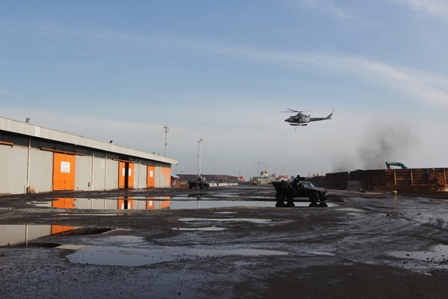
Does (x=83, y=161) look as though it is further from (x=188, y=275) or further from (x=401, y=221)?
(x=188, y=275)

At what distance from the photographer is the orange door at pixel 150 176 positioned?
71.3m

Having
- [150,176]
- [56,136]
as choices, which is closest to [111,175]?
[56,136]

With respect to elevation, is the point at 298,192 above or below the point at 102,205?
above

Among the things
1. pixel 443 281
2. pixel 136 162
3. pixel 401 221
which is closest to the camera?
pixel 443 281

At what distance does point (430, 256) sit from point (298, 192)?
1944 centimetres

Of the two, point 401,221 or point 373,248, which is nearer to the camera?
point 373,248

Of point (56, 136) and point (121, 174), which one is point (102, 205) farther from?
point (121, 174)

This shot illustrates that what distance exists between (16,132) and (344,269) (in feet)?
105

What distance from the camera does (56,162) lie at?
4062cm

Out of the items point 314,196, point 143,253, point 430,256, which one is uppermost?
point 314,196

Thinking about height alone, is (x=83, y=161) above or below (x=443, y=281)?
above

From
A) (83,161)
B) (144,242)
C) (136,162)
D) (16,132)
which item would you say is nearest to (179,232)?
(144,242)

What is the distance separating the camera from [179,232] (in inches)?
488

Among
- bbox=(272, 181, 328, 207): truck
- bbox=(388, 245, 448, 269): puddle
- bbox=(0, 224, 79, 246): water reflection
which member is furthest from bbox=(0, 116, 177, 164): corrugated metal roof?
bbox=(388, 245, 448, 269): puddle
